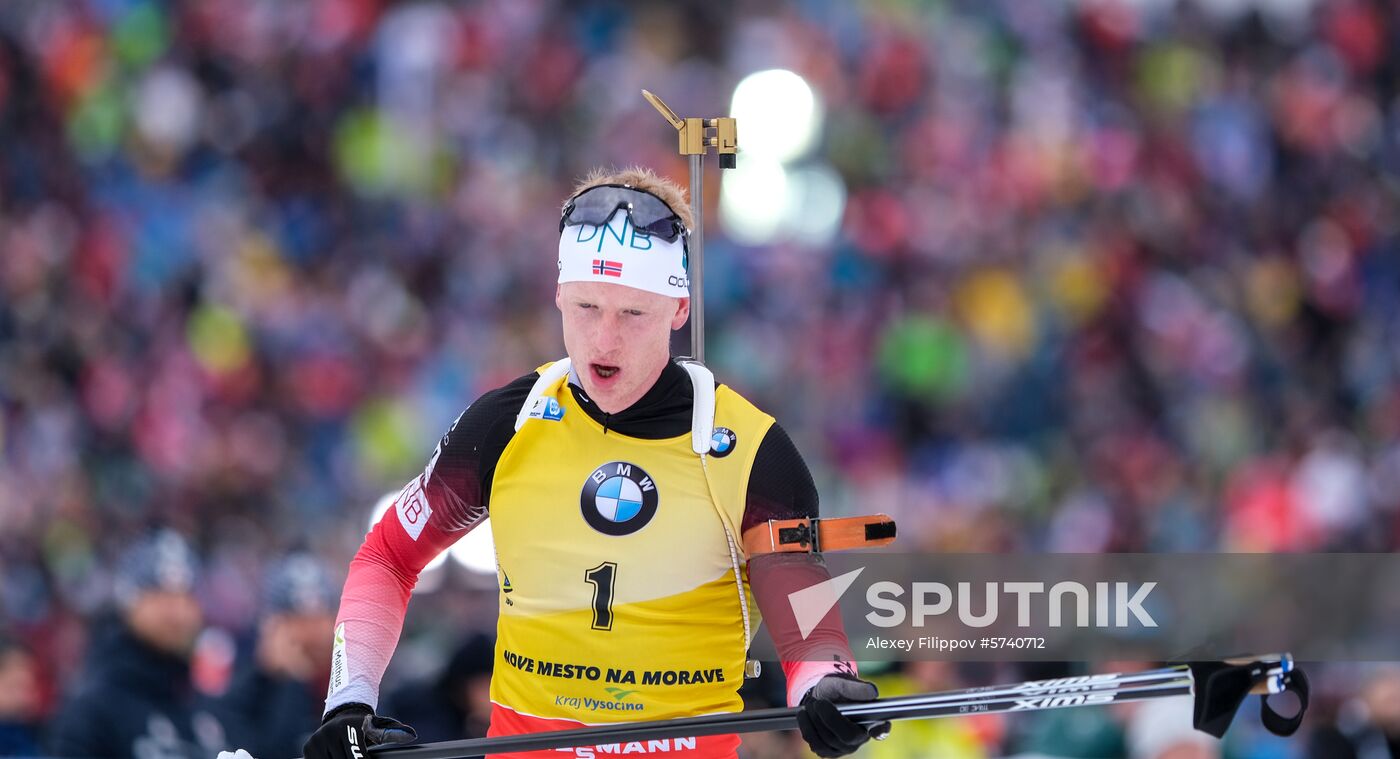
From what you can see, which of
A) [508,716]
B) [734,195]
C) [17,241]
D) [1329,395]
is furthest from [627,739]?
[17,241]

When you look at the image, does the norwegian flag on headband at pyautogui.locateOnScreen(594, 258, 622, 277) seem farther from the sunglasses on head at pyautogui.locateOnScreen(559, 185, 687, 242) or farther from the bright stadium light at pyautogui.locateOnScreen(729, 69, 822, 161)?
the bright stadium light at pyautogui.locateOnScreen(729, 69, 822, 161)

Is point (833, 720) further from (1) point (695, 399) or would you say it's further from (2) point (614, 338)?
(2) point (614, 338)

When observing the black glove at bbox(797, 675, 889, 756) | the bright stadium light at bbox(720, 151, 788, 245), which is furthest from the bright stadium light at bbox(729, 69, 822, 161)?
the black glove at bbox(797, 675, 889, 756)

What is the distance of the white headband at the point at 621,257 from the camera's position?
133 inches

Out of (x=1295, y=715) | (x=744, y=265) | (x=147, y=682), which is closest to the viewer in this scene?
(x=1295, y=715)

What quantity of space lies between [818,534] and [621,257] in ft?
2.24

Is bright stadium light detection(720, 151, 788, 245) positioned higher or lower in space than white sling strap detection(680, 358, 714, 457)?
higher

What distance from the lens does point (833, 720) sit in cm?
312

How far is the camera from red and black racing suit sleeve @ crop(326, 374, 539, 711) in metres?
3.54

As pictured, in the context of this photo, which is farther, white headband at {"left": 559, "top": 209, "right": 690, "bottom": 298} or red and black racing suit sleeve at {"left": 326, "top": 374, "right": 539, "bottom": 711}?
red and black racing suit sleeve at {"left": 326, "top": 374, "right": 539, "bottom": 711}

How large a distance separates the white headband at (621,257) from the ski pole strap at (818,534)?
526 mm

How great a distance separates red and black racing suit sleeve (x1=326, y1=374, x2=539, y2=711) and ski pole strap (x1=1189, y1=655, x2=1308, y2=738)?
1469 millimetres

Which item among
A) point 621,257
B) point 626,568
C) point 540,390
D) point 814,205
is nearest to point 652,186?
point 621,257

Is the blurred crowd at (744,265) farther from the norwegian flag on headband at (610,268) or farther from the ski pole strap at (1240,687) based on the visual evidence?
the ski pole strap at (1240,687)
